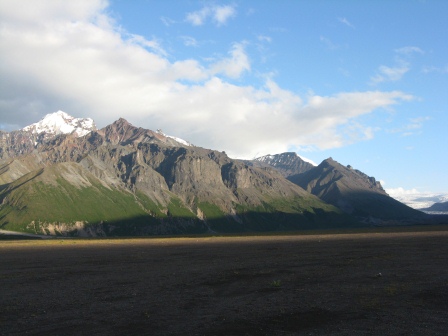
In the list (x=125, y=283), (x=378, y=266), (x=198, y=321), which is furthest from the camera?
(x=378, y=266)

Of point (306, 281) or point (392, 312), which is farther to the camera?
point (306, 281)

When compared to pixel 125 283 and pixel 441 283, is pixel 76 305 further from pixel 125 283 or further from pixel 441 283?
pixel 441 283

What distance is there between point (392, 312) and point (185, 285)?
17.9 metres

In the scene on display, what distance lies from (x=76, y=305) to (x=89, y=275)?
18207 mm

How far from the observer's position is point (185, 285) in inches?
1334

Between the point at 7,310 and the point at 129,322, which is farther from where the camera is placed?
the point at 7,310

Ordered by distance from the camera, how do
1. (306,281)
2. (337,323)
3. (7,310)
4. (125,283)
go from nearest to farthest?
(337,323)
(7,310)
(306,281)
(125,283)

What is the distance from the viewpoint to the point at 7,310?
25.6m

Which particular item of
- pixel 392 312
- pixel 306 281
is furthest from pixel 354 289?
pixel 392 312

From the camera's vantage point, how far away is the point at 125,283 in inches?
1439

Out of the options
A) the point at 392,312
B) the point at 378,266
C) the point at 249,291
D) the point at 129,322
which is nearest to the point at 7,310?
the point at 129,322

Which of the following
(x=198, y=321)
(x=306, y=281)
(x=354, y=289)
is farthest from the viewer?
(x=306, y=281)

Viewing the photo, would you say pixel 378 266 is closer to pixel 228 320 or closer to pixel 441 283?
pixel 441 283

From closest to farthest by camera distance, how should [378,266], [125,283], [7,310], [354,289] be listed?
[7,310]
[354,289]
[125,283]
[378,266]
